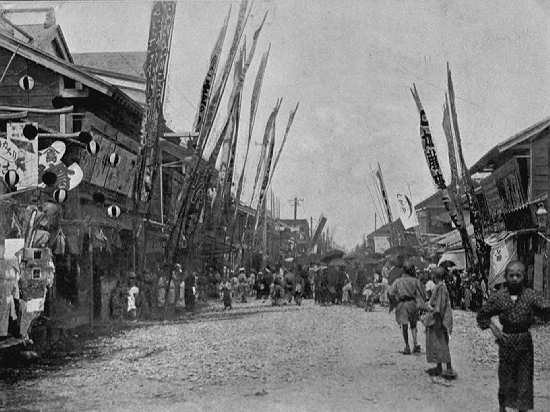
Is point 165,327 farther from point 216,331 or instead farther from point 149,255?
point 149,255

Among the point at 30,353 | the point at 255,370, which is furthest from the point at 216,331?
the point at 30,353

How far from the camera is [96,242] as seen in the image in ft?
41.0

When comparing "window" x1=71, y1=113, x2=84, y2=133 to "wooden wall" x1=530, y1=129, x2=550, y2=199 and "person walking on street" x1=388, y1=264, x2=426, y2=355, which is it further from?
"wooden wall" x1=530, y1=129, x2=550, y2=199

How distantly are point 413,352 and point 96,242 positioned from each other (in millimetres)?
6725

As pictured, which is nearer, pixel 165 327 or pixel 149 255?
pixel 165 327

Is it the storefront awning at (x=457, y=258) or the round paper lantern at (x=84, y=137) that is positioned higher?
the round paper lantern at (x=84, y=137)

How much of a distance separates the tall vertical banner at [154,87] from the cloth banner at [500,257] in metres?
6.46

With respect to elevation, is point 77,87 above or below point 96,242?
above

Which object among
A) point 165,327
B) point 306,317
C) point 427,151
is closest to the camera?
point 427,151

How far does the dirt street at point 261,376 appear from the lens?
7320mm

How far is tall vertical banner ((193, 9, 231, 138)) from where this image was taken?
401 inches

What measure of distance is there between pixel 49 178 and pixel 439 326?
243 inches

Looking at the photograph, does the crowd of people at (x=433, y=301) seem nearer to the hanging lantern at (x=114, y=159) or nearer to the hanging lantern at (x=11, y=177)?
the hanging lantern at (x=114, y=159)

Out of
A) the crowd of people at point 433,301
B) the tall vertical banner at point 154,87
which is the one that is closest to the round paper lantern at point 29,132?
the tall vertical banner at point 154,87
